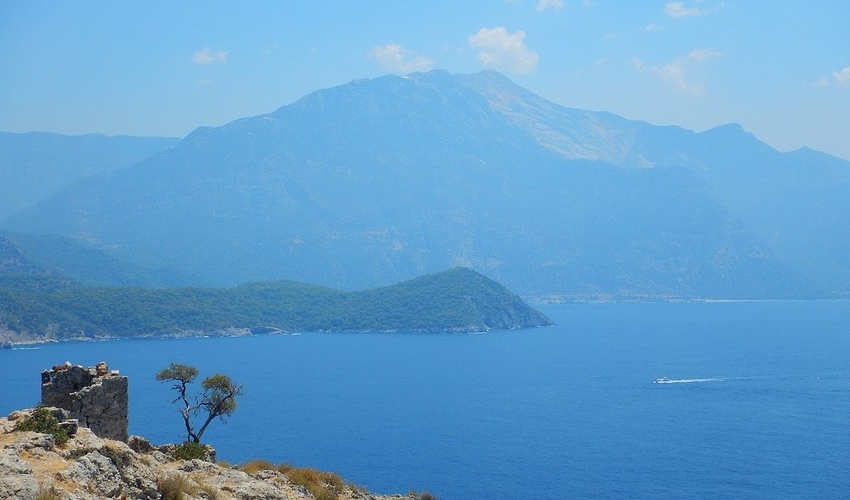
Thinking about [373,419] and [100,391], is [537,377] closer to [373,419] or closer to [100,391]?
[373,419]

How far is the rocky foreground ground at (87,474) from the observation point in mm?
15000

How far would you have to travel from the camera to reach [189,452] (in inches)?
1038

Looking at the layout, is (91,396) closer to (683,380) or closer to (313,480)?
(313,480)

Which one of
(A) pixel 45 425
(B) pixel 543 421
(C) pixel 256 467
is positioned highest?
(A) pixel 45 425

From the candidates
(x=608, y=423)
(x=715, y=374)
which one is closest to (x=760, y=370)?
(x=715, y=374)

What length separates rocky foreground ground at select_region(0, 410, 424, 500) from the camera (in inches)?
591

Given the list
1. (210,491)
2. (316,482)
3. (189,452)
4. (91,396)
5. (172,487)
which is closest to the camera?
(172,487)

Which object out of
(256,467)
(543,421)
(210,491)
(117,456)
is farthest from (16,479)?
(543,421)

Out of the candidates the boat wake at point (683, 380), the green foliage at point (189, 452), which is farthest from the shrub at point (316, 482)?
the boat wake at point (683, 380)

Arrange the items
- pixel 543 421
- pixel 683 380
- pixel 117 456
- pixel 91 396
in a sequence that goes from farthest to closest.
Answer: pixel 683 380
pixel 543 421
pixel 91 396
pixel 117 456

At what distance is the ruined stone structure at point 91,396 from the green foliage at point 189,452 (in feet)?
8.97

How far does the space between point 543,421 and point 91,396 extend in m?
96.9

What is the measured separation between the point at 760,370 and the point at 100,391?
155 metres

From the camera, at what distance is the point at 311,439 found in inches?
4043
